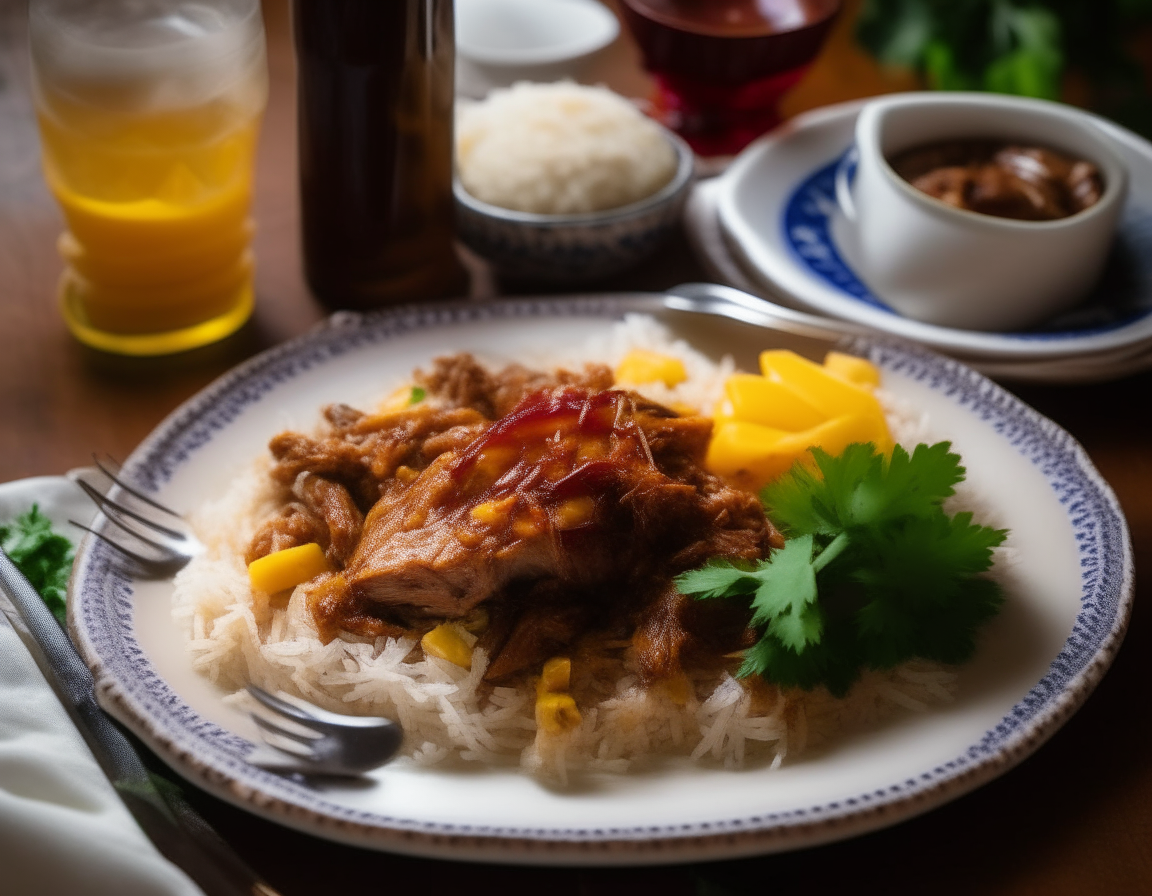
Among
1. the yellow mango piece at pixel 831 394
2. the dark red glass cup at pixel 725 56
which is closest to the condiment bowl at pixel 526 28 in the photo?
the dark red glass cup at pixel 725 56

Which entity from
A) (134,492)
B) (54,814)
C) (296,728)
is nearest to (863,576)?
(296,728)

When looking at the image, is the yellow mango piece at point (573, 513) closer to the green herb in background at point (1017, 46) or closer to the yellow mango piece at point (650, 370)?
the yellow mango piece at point (650, 370)

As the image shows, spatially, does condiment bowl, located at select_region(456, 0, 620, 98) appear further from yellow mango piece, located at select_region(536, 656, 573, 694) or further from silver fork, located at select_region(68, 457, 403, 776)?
yellow mango piece, located at select_region(536, 656, 573, 694)

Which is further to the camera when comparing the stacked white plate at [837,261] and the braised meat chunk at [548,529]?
the stacked white plate at [837,261]

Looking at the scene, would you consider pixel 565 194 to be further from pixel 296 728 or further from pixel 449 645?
pixel 296 728

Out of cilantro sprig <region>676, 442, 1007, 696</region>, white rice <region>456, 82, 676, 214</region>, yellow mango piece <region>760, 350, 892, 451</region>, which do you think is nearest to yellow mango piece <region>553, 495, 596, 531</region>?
cilantro sprig <region>676, 442, 1007, 696</region>

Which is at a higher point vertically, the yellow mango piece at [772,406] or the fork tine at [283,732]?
the yellow mango piece at [772,406]

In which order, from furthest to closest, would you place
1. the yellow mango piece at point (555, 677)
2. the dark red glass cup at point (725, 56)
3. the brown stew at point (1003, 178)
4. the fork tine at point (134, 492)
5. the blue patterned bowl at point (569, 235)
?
the dark red glass cup at point (725, 56) → the blue patterned bowl at point (569, 235) → the brown stew at point (1003, 178) → the fork tine at point (134, 492) → the yellow mango piece at point (555, 677)
